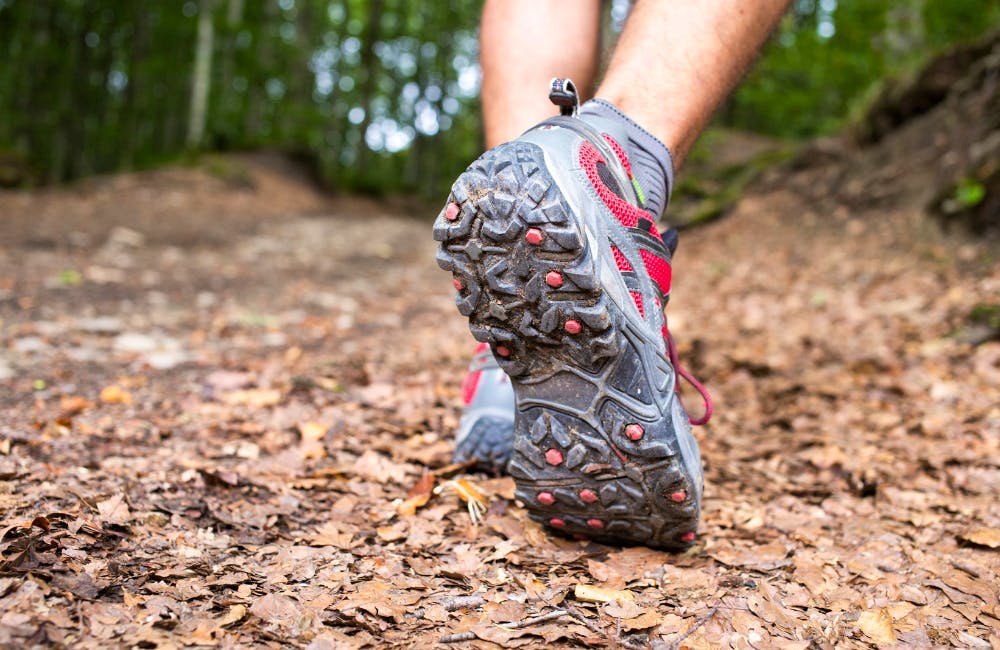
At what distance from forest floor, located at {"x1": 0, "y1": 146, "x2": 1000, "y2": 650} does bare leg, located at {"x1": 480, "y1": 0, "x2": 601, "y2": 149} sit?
80cm

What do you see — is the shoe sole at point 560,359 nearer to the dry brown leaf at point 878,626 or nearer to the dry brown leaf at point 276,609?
the dry brown leaf at point 878,626

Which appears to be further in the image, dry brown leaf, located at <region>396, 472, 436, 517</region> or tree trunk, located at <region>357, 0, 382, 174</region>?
tree trunk, located at <region>357, 0, 382, 174</region>

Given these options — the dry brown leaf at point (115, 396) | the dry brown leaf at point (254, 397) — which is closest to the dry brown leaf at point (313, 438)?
the dry brown leaf at point (254, 397)

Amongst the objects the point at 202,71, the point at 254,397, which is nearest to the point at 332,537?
the point at 254,397

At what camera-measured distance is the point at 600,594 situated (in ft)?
3.76

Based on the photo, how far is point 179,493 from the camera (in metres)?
1.38

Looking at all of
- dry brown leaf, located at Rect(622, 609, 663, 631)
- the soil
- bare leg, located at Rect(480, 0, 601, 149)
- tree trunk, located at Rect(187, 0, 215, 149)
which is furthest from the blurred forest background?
dry brown leaf, located at Rect(622, 609, 663, 631)

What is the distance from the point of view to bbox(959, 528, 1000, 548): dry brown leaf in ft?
4.34

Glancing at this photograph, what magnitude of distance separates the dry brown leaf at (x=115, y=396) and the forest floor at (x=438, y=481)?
1 centimetres

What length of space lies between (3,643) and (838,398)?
2.20m

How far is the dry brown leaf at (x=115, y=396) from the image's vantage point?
2.10 metres

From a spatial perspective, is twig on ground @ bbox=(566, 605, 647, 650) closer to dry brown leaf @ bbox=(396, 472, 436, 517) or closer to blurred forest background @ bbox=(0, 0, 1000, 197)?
dry brown leaf @ bbox=(396, 472, 436, 517)

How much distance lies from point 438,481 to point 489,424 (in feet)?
0.53

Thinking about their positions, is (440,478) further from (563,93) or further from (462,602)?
(563,93)
